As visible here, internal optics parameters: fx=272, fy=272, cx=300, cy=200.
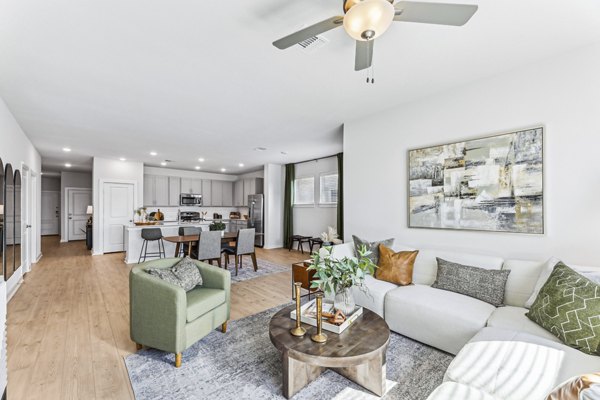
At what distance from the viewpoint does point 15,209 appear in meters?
4.14

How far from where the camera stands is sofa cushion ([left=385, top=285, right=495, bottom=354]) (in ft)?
7.02

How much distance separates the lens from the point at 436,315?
2.29 meters

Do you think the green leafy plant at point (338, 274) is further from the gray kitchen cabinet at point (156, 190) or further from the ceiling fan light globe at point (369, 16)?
the gray kitchen cabinet at point (156, 190)

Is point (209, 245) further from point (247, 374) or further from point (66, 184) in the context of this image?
point (66, 184)

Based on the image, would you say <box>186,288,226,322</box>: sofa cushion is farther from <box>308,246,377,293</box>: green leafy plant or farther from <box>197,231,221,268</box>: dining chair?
<box>197,231,221,268</box>: dining chair

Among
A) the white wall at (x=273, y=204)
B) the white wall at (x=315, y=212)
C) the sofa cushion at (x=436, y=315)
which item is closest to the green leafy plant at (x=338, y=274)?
the sofa cushion at (x=436, y=315)

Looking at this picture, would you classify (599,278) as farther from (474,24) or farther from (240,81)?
(240,81)

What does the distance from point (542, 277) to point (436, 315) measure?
87cm

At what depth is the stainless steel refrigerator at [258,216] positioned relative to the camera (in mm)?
8172

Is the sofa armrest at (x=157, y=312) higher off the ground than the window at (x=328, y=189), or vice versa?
the window at (x=328, y=189)

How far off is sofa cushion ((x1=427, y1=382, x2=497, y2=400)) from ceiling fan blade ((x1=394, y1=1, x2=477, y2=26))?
1.88 meters

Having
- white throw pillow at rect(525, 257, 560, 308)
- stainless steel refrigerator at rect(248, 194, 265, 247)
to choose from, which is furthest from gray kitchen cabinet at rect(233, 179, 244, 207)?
white throw pillow at rect(525, 257, 560, 308)

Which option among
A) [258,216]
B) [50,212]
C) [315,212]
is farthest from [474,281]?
[50,212]

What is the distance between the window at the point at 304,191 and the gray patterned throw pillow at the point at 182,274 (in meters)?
4.79
